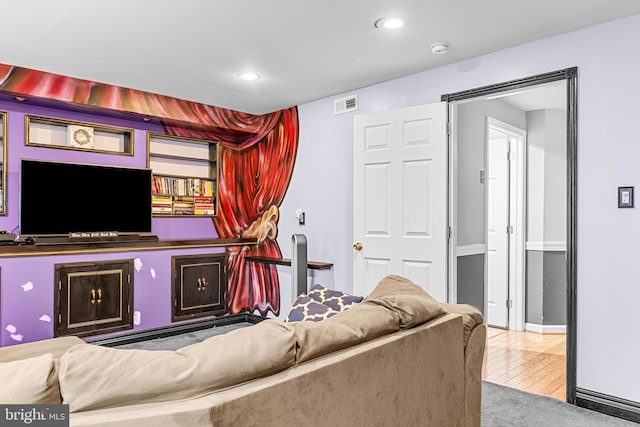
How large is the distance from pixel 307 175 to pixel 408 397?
3.41m

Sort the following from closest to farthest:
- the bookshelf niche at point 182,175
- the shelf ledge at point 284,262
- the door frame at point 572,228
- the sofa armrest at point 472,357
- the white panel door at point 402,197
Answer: the sofa armrest at point 472,357
the door frame at point 572,228
the white panel door at point 402,197
the shelf ledge at point 284,262
the bookshelf niche at point 182,175

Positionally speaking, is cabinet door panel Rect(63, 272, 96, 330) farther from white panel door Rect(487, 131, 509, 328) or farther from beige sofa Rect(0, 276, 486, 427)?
white panel door Rect(487, 131, 509, 328)

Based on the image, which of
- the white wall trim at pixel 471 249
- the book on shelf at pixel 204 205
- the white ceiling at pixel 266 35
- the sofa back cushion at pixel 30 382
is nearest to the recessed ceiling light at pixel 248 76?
the white ceiling at pixel 266 35

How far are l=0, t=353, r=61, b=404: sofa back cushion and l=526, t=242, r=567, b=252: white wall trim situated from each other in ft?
16.1

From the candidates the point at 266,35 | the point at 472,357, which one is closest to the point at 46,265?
the point at 266,35

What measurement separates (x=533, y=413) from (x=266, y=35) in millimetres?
2938

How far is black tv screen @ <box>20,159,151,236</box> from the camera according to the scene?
12.7ft

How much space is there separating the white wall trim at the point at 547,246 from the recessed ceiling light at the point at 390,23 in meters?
3.13

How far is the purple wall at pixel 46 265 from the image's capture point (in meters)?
3.61

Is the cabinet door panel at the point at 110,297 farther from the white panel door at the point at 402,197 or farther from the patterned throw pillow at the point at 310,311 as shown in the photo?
the patterned throw pillow at the point at 310,311

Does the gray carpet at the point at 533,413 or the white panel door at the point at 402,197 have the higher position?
the white panel door at the point at 402,197

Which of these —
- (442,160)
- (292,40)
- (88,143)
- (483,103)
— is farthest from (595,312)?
(88,143)

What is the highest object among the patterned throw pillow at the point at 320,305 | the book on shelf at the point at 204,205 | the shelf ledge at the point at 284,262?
the book on shelf at the point at 204,205

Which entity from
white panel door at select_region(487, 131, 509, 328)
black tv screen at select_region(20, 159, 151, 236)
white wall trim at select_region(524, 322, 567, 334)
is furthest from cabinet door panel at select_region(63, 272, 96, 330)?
white wall trim at select_region(524, 322, 567, 334)
